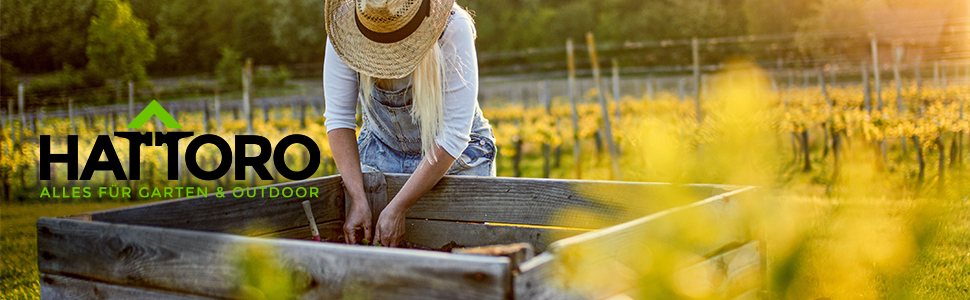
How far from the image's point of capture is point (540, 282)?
104cm

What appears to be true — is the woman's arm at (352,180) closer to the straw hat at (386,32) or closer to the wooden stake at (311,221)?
the wooden stake at (311,221)

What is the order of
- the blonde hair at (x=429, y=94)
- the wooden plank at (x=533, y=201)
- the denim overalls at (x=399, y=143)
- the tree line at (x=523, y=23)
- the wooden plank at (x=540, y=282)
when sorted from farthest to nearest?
the tree line at (x=523, y=23), the denim overalls at (x=399, y=143), the blonde hair at (x=429, y=94), the wooden plank at (x=533, y=201), the wooden plank at (x=540, y=282)

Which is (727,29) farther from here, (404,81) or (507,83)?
(404,81)

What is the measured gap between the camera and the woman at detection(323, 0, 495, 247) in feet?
6.26

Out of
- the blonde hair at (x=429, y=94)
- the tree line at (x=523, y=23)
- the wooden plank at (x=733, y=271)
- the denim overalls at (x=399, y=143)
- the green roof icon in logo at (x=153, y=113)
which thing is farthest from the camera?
the tree line at (x=523, y=23)

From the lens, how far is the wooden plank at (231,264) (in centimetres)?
102

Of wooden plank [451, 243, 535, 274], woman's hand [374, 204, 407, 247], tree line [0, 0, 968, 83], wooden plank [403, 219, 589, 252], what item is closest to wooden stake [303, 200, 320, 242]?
woman's hand [374, 204, 407, 247]

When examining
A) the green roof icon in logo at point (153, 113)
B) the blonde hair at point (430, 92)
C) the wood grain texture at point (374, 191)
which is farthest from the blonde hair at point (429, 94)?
the green roof icon in logo at point (153, 113)

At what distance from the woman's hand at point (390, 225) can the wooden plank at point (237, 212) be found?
279mm

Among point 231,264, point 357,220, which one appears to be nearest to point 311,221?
point 357,220

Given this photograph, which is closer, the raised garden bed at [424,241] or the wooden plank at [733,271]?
the raised garden bed at [424,241]

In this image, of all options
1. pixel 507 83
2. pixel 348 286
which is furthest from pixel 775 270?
pixel 507 83

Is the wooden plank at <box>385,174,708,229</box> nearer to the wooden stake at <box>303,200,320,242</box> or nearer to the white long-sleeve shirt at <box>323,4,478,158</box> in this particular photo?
the white long-sleeve shirt at <box>323,4,478,158</box>

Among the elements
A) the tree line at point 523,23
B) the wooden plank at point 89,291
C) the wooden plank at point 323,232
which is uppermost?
the tree line at point 523,23
